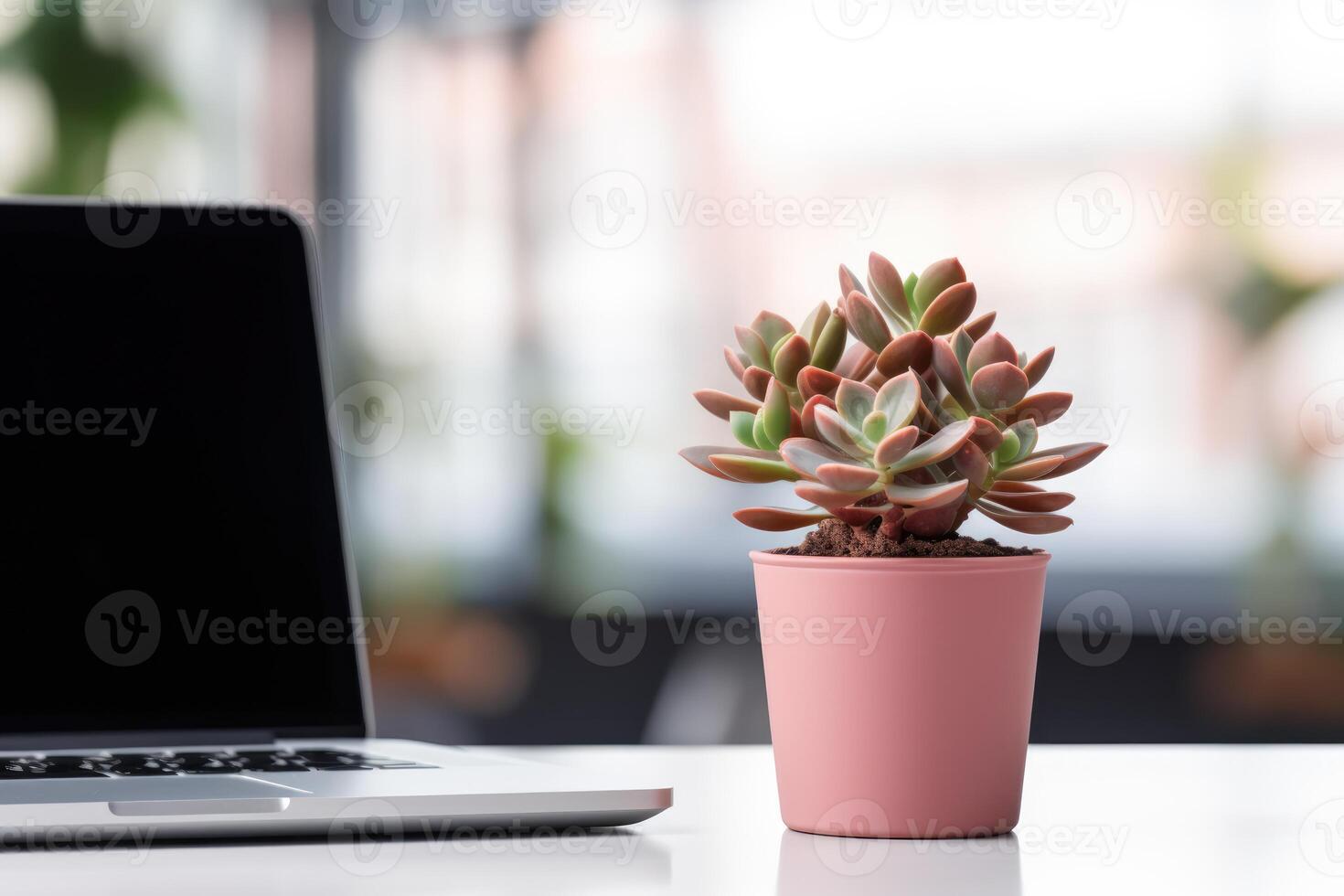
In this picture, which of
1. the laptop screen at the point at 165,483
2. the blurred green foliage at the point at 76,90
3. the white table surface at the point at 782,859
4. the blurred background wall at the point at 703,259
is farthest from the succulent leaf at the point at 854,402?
the blurred green foliage at the point at 76,90

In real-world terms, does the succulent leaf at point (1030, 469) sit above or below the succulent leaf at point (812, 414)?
below

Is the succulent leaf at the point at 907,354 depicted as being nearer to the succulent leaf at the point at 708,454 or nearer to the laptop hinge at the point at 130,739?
the succulent leaf at the point at 708,454

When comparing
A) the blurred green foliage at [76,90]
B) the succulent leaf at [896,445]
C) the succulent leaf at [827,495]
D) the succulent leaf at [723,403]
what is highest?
the blurred green foliage at [76,90]

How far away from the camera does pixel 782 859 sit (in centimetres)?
53

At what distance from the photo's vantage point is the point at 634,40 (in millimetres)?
2764

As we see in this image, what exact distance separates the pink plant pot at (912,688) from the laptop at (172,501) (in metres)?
0.17

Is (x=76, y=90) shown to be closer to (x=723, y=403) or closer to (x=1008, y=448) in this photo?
(x=723, y=403)

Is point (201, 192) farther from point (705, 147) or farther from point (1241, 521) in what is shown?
point (1241, 521)

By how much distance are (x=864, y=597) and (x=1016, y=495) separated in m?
0.09

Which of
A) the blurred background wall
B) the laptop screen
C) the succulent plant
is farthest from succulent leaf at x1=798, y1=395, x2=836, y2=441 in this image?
the blurred background wall

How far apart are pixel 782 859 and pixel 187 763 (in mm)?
305

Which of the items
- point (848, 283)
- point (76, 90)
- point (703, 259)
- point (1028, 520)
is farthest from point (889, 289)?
point (76, 90)

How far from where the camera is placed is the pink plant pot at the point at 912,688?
56 cm

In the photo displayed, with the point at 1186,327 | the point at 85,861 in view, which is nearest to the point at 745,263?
the point at 1186,327
